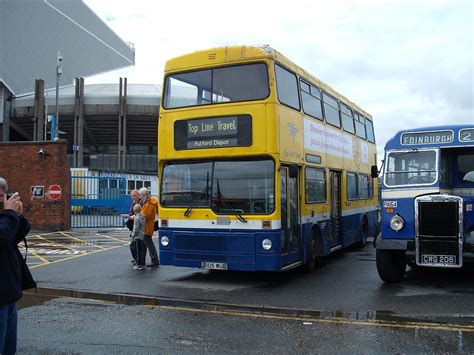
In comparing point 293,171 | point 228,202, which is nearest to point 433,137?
point 293,171

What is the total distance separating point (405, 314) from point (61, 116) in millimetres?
48869

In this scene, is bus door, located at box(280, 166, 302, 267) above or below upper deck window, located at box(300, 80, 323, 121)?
below

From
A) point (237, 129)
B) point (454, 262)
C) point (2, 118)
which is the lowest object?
point (454, 262)

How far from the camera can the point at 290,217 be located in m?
9.05

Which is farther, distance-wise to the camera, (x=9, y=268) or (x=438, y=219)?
(x=438, y=219)

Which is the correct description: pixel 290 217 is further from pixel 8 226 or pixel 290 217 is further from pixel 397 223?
pixel 8 226

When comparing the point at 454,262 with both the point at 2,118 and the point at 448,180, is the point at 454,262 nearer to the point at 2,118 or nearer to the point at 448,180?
the point at 448,180

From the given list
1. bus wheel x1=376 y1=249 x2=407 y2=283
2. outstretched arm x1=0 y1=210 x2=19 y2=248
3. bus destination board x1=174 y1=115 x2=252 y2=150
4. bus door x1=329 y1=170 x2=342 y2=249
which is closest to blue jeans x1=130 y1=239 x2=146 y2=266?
bus destination board x1=174 y1=115 x2=252 y2=150

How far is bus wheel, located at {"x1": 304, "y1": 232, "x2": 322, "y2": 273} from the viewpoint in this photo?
1008 centimetres

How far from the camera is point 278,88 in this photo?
868 cm

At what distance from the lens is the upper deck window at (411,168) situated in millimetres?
8789

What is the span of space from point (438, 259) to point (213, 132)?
14.8ft

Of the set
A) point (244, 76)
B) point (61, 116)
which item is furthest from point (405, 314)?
point (61, 116)

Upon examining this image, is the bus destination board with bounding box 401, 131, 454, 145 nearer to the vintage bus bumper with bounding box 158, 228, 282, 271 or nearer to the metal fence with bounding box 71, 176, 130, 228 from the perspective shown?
the vintage bus bumper with bounding box 158, 228, 282, 271
